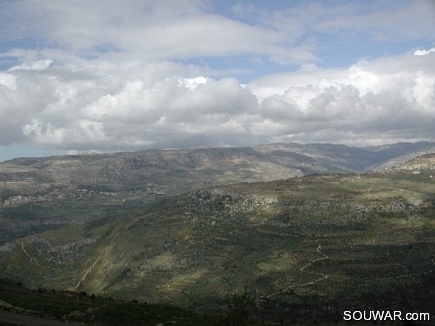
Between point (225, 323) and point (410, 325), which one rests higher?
point (225, 323)

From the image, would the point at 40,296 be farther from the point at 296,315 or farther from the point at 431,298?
the point at 431,298

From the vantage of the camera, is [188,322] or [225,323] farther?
[188,322]

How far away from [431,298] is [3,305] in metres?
192

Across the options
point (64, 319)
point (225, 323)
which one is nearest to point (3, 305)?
point (64, 319)

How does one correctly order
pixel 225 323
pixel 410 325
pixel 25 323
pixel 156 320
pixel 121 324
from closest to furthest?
pixel 225 323 → pixel 25 323 → pixel 121 324 → pixel 156 320 → pixel 410 325

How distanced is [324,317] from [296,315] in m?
13.2

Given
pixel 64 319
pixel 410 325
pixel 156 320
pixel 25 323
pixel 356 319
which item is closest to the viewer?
pixel 25 323

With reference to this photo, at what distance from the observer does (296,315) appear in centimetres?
19600

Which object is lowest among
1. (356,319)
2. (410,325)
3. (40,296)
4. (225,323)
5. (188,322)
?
(356,319)

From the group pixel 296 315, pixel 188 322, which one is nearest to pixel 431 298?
pixel 296 315

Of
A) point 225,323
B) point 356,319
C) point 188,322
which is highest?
point 225,323

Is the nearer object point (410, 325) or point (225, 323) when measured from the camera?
point (225, 323)

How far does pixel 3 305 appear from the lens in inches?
3219

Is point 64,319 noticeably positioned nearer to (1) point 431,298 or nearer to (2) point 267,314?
(2) point 267,314
